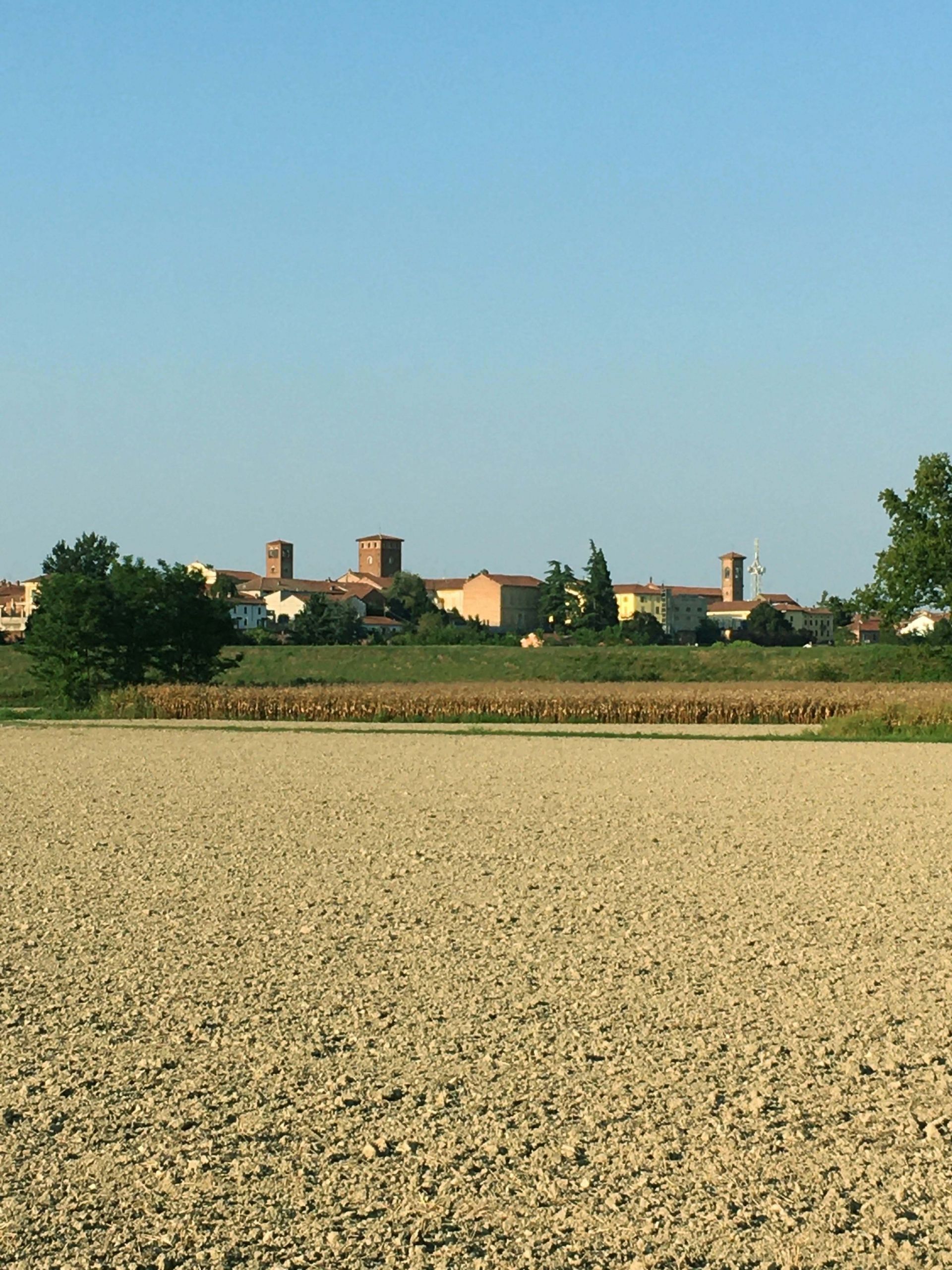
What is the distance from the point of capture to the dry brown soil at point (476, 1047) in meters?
5.42

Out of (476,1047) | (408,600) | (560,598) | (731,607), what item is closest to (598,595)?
(560,598)

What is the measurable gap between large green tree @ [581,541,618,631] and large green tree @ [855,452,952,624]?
7242 centimetres

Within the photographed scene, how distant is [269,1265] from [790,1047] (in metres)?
3.50

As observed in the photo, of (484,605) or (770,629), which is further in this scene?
(484,605)

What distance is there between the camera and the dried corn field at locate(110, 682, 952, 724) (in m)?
41.4

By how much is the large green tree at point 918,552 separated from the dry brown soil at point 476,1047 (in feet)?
133

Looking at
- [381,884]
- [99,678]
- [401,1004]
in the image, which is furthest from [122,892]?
[99,678]

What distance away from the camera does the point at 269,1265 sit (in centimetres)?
505

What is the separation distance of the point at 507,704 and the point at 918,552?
69.9 feet

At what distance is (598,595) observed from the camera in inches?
5162

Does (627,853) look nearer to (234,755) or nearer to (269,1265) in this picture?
(269,1265)

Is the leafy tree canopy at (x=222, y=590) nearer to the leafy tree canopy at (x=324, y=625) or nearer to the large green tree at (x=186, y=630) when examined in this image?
the large green tree at (x=186, y=630)

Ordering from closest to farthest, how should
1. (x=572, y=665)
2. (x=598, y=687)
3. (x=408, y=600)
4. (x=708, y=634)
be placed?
(x=598, y=687)
(x=572, y=665)
(x=708, y=634)
(x=408, y=600)

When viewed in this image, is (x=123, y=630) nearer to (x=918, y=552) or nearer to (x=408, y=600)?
(x=918, y=552)
